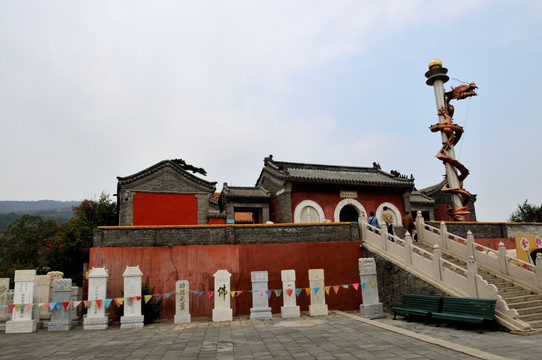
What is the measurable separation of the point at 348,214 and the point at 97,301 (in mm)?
13093

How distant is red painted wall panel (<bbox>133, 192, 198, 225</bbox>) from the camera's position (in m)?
18.2

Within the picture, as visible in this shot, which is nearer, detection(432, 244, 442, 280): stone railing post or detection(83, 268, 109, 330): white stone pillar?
detection(432, 244, 442, 280): stone railing post

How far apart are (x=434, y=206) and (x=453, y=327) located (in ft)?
55.3

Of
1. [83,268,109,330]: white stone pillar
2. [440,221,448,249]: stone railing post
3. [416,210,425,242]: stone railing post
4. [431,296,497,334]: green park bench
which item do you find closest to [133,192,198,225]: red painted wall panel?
[83,268,109,330]: white stone pillar

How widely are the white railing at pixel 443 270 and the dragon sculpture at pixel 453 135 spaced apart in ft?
20.4

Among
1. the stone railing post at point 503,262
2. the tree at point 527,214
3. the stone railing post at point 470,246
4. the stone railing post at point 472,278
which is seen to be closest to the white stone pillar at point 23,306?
the stone railing post at point 472,278

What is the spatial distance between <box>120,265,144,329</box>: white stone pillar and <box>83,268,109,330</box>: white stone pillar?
0.58 metres

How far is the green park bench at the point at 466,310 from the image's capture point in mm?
8016

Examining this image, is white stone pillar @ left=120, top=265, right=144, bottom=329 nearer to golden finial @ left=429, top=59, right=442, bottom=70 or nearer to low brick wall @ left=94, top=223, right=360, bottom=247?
low brick wall @ left=94, top=223, right=360, bottom=247

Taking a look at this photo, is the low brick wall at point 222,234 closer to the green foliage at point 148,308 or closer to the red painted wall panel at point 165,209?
the green foliage at point 148,308

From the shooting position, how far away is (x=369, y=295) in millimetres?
10812

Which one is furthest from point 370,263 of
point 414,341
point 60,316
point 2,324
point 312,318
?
point 2,324

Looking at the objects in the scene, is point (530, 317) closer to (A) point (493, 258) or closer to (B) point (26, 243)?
(A) point (493, 258)

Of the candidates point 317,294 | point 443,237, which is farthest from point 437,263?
point 443,237
